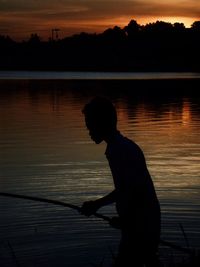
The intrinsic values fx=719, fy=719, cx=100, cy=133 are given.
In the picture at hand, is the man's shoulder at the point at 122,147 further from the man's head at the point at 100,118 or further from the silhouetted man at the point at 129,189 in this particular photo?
the man's head at the point at 100,118

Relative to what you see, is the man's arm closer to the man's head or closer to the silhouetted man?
the silhouetted man

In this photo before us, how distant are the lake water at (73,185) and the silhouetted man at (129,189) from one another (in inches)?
80.5

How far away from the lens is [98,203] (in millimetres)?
6234

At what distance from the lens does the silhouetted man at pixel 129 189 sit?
586cm

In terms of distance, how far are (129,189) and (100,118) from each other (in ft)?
2.07

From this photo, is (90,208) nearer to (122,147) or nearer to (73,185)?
(122,147)

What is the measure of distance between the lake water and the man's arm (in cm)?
190

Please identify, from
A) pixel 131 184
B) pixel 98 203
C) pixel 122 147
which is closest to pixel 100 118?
pixel 122 147

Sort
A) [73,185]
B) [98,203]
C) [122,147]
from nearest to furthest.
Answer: [122,147] → [98,203] → [73,185]

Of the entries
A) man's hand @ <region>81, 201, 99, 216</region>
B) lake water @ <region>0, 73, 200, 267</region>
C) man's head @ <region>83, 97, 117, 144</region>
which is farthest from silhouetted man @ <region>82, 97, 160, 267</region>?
lake water @ <region>0, 73, 200, 267</region>

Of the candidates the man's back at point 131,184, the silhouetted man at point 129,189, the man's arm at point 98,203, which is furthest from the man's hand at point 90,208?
the man's back at point 131,184

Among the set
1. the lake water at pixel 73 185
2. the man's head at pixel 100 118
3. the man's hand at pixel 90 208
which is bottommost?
the lake water at pixel 73 185

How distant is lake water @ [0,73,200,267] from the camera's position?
1128 cm

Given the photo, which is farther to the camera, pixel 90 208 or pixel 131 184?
pixel 90 208
